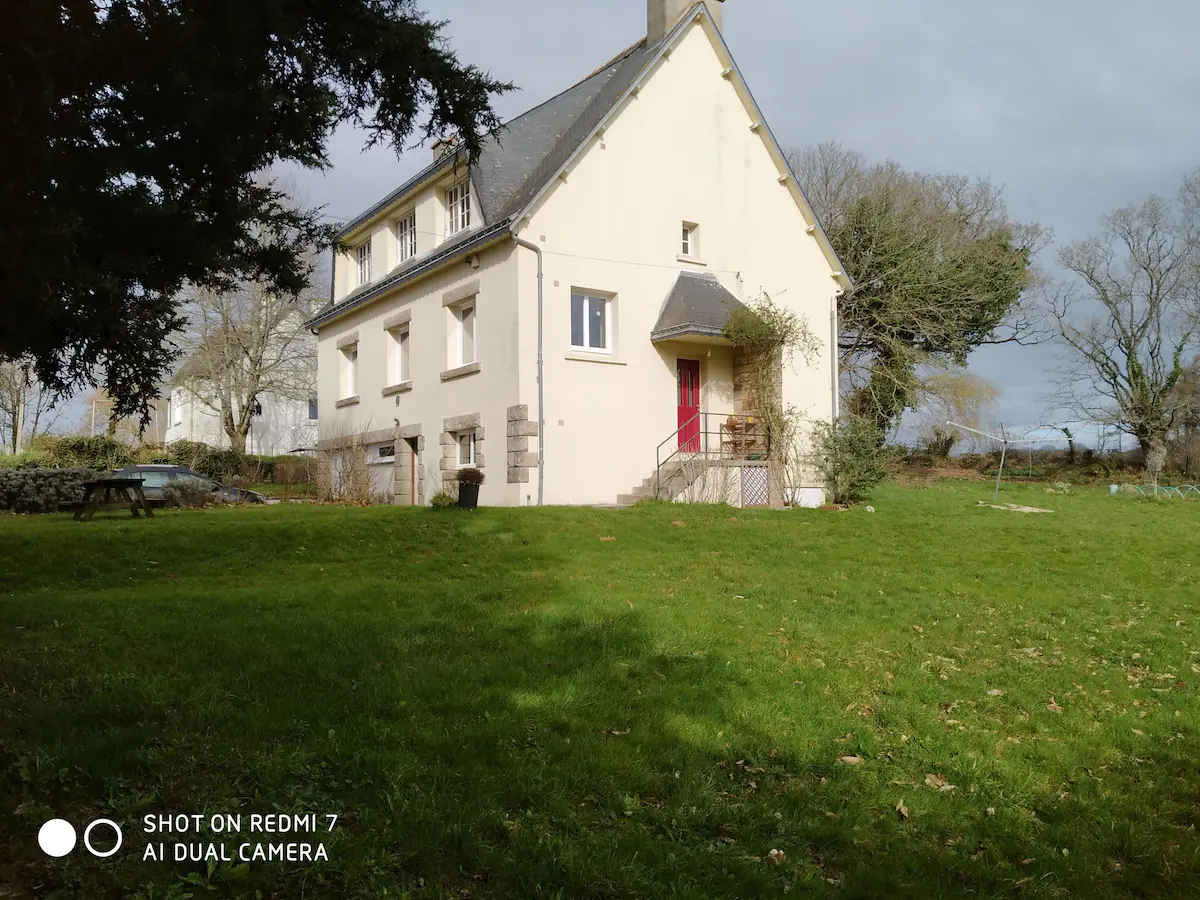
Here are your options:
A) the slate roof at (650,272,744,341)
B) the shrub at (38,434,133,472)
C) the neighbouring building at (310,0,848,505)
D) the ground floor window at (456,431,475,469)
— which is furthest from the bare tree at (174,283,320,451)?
the slate roof at (650,272,744,341)

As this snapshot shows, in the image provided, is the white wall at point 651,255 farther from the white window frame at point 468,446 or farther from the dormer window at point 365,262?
the dormer window at point 365,262

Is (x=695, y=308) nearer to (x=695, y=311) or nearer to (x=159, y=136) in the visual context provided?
(x=695, y=311)

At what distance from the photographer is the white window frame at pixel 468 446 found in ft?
59.4

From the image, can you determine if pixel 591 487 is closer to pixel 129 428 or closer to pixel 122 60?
pixel 122 60

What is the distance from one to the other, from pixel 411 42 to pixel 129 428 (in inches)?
1377

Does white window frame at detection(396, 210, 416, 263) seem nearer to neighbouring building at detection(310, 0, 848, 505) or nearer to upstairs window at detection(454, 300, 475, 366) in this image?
neighbouring building at detection(310, 0, 848, 505)

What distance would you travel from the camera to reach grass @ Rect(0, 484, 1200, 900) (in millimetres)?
3480

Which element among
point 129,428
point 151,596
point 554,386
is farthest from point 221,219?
point 129,428

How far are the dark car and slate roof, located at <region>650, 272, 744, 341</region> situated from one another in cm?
1072

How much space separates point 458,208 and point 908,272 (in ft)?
51.4

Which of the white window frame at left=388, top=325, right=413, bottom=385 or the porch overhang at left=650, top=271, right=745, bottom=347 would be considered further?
the white window frame at left=388, top=325, right=413, bottom=385

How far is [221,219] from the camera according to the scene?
260 inches

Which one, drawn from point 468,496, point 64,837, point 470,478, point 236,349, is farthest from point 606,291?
point 236,349

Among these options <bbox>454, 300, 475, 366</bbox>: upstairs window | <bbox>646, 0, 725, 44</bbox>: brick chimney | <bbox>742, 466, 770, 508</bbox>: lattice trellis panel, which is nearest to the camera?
<bbox>742, 466, 770, 508</bbox>: lattice trellis panel
